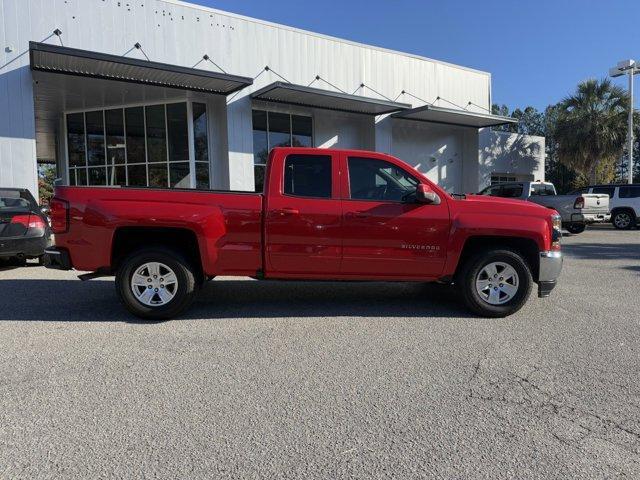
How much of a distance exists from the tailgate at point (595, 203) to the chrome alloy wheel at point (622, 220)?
3.34 m

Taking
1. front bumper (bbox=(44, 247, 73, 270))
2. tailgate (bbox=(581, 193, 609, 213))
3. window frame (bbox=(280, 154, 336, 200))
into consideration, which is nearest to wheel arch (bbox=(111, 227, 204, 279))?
front bumper (bbox=(44, 247, 73, 270))

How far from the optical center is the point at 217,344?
15.8ft

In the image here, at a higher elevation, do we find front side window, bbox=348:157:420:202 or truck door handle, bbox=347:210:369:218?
front side window, bbox=348:157:420:202

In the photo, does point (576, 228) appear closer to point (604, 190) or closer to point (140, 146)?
point (604, 190)

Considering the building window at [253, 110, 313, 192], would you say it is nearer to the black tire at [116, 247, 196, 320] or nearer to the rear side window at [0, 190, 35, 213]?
the rear side window at [0, 190, 35, 213]

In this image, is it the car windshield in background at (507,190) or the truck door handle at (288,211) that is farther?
the car windshield in background at (507,190)

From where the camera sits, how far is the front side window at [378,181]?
5793mm

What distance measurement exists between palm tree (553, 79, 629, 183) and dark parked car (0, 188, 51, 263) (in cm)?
2677

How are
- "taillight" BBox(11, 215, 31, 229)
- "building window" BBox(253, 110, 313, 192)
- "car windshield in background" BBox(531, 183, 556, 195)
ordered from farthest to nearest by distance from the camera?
1. "building window" BBox(253, 110, 313, 192)
2. "car windshield in background" BBox(531, 183, 556, 195)
3. "taillight" BBox(11, 215, 31, 229)

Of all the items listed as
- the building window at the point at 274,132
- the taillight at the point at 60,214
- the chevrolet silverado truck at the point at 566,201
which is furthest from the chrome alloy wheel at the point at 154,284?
the chevrolet silverado truck at the point at 566,201

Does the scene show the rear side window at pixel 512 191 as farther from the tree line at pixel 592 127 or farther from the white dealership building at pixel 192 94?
the tree line at pixel 592 127

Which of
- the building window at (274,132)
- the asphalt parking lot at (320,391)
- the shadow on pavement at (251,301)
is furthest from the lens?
the building window at (274,132)

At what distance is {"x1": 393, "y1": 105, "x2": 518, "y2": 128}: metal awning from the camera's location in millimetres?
20500

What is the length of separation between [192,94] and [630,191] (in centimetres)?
1749
